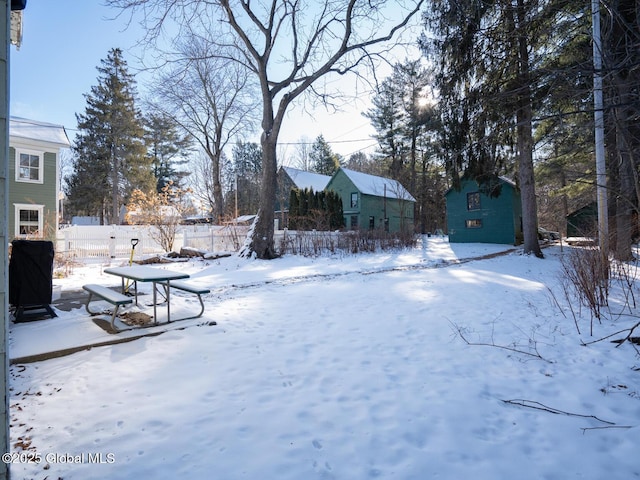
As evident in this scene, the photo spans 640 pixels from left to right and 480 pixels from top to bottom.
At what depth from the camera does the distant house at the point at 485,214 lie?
20.2 meters

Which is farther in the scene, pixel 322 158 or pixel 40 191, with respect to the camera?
pixel 322 158

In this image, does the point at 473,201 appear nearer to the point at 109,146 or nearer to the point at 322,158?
the point at 322,158

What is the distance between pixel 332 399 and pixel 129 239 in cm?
1516

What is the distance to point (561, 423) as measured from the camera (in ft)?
7.42

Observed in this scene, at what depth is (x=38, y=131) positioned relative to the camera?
15.9 metres

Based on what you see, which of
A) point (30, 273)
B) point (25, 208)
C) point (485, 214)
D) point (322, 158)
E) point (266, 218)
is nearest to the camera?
point (30, 273)

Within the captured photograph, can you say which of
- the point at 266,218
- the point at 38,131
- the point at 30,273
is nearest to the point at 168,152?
the point at 38,131

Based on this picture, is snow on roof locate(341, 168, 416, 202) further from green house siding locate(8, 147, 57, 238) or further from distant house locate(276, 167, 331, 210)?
green house siding locate(8, 147, 57, 238)

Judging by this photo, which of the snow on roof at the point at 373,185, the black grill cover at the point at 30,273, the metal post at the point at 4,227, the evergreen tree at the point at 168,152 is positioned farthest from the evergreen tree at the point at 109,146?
the metal post at the point at 4,227

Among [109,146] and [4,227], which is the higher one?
[109,146]

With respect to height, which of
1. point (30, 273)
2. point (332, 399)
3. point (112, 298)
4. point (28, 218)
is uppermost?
point (28, 218)

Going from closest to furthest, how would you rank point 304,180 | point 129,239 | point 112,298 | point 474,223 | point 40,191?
point 112,298
point 129,239
point 40,191
point 474,223
point 304,180

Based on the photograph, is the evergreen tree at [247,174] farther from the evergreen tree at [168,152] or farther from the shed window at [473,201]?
the shed window at [473,201]

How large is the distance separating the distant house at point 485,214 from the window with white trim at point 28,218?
71.8 ft
